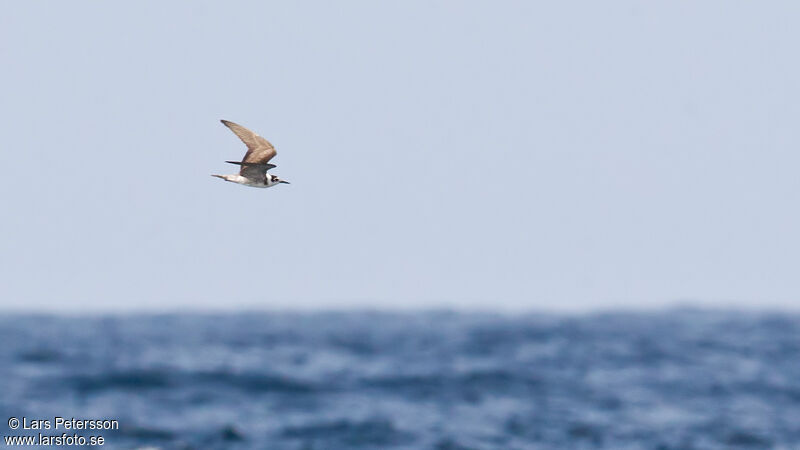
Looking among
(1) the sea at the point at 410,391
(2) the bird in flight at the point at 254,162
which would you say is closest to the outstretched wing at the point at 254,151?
(2) the bird in flight at the point at 254,162

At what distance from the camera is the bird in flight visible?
281 inches

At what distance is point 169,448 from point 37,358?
14.8m

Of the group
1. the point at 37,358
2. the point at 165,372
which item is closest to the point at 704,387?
the point at 165,372

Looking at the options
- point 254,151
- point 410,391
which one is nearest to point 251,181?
point 254,151

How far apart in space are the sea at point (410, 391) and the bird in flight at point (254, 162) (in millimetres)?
15336

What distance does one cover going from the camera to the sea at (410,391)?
2339 cm

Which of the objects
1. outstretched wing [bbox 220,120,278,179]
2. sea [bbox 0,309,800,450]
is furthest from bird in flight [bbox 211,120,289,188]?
sea [bbox 0,309,800,450]

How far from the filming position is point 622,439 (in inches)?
931

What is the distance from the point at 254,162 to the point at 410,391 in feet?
72.2

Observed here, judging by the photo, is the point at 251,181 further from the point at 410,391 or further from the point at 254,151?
the point at 410,391

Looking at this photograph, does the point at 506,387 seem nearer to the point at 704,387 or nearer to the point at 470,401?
the point at 470,401

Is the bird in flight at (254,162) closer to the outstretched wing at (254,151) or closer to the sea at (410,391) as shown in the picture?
the outstretched wing at (254,151)

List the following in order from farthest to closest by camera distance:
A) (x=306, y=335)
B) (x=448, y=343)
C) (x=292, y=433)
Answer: (x=306, y=335) → (x=448, y=343) → (x=292, y=433)

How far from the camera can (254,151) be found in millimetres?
7777
